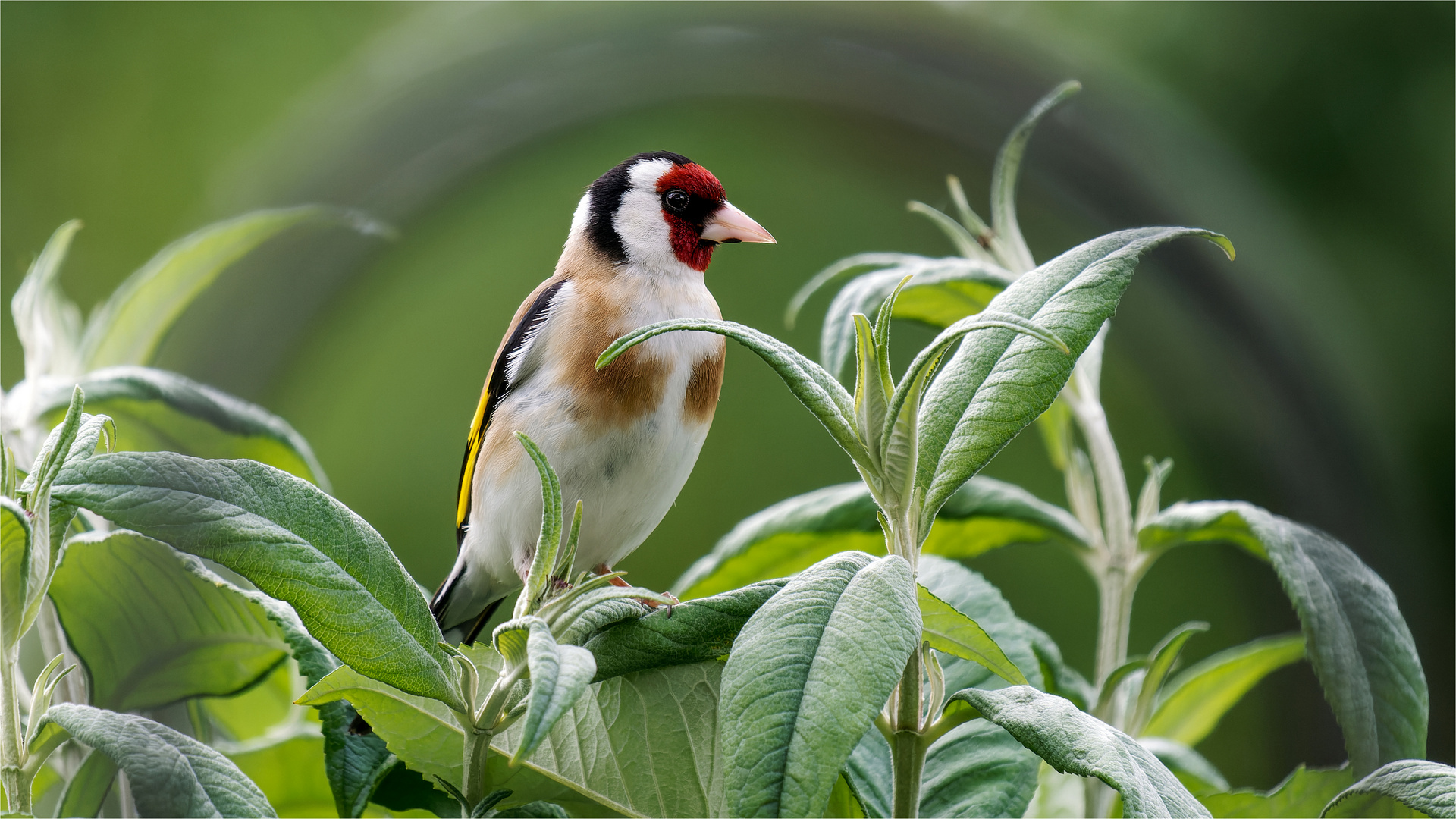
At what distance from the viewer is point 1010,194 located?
566mm

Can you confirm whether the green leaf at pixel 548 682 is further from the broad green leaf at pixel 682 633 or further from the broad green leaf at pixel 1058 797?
Answer: the broad green leaf at pixel 1058 797

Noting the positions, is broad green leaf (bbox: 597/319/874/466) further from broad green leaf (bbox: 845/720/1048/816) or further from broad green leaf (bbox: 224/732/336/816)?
broad green leaf (bbox: 224/732/336/816)

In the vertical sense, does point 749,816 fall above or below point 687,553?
above

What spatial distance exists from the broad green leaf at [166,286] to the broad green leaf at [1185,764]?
1.87 ft

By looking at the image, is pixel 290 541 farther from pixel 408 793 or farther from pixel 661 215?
pixel 661 215

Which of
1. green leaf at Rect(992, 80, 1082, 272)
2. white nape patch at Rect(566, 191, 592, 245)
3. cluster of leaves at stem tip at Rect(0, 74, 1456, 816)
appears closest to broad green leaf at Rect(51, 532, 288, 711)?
cluster of leaves at stem tip at Rect(0, 74, 1456, 816)

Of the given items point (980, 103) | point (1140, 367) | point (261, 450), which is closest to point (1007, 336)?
point (261, 450)

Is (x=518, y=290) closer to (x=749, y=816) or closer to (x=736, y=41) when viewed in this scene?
(x=736, y=41)

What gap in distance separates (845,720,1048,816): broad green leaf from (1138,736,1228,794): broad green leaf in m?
0.14

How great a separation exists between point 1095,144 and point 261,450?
77 centimetres

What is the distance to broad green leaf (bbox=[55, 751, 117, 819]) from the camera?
15.3 inches

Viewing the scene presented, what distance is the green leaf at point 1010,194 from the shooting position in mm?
518

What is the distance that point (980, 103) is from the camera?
2.89 feet

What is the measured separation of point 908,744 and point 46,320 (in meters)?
0.56
